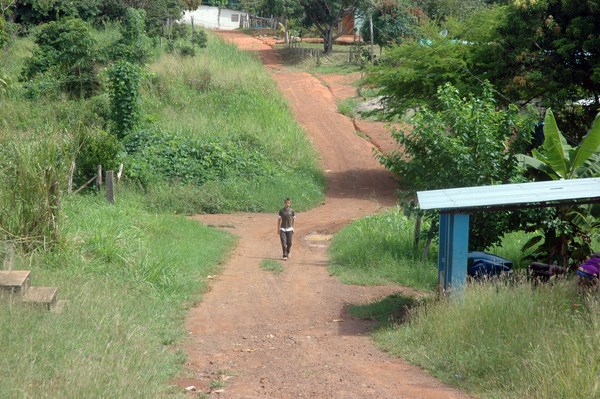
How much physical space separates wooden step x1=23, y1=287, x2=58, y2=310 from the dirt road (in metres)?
1.70

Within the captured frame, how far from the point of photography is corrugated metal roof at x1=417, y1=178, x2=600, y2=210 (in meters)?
9.88

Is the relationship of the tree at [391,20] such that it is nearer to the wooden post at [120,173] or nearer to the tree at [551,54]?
the tree at [551,54]

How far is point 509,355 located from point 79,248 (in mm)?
6902

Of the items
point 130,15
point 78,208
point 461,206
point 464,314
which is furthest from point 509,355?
point 130,15

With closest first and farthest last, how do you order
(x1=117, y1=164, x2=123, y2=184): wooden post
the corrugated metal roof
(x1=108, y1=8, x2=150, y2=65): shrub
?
the corrugated metal roof
(x1=117, y1=164, x2=123, y2=184): wooden post
(x1=108, y1=8, x2=150, y2=65): shrub

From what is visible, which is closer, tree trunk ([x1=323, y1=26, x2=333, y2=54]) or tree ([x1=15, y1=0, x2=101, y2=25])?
tree ([x1=15, y1=0, x2=101, y2=25])

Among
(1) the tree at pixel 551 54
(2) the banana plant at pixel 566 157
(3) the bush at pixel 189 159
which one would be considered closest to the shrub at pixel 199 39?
(3) the bush at pixel 189 159

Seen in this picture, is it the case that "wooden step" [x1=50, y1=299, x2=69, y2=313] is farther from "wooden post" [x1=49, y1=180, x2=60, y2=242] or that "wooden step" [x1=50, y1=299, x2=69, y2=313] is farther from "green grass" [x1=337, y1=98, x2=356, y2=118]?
"green grass" [x1=337, y1=98, x2=356, y2=118]

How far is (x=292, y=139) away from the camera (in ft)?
96.4

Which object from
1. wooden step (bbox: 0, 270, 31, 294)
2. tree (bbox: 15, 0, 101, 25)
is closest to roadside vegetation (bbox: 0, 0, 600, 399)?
wooden step (bbox: 0, 270, 31, 294)

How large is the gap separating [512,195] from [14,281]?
6.17 metres

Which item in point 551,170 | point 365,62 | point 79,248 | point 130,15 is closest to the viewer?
point 79,248

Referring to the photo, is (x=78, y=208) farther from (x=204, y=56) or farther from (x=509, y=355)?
(x=204, y=56)

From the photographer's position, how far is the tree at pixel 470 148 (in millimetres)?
14125
